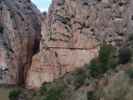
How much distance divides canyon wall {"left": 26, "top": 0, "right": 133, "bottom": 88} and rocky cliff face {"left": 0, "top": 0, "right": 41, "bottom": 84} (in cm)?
503

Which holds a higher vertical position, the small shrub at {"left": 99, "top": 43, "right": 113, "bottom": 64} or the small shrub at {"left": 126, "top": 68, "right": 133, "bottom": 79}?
the small shrub at {"left": 99, "top": 43, "right": 113, "bottom": 64}

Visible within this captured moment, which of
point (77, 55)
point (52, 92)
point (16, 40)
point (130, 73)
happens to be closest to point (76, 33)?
point (77, 55)

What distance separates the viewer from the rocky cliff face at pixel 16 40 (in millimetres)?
53031

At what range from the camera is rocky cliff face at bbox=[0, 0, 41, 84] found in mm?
53031

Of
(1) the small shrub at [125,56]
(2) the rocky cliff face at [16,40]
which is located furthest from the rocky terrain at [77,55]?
(2) the rocky cliff face at [16,40]

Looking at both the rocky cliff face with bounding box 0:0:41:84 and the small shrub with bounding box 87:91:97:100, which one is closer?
the small shrub with bounding box 87:91:97:100

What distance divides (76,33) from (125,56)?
8.73 m

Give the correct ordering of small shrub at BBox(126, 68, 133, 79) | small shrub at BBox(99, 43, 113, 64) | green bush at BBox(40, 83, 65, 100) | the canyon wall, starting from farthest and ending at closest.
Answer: the canyon wall
small shrub at BBox(99, 43, 113, 64)
green bush at BBox(40, 83, 65, 100)
small shrub at BBox(126, 68, 133, 79)

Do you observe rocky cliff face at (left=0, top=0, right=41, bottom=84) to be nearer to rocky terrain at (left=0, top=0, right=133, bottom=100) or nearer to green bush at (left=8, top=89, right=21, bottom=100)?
rocky terrain at (left=0, top=0, right=133, bottom=100)

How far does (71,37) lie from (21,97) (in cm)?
748

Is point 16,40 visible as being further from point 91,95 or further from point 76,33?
point 91,95

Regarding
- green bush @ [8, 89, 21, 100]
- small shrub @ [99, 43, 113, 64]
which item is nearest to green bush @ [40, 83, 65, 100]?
small shrub @ [99, 43, 113, 64]

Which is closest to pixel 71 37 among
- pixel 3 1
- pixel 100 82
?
pixel 100 82

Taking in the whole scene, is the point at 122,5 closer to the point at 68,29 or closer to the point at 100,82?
the point at 68,29
